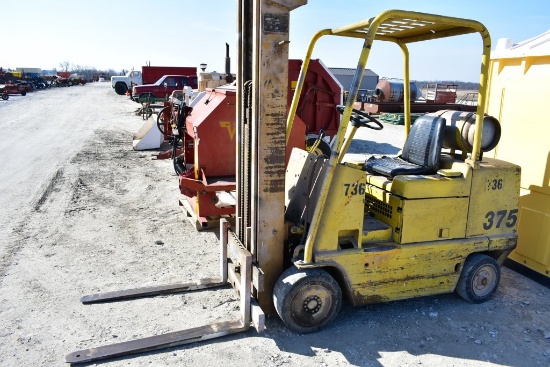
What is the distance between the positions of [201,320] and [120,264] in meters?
1.71

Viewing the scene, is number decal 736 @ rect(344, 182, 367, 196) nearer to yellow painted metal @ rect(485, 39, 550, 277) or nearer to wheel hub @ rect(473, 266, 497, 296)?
wheel hub @ rect(473, 266, 497, 296)

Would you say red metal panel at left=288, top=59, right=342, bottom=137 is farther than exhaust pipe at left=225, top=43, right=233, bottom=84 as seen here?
No

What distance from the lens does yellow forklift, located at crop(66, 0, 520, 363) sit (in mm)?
3660

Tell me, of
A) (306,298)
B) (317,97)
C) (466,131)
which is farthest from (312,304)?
(317,97)

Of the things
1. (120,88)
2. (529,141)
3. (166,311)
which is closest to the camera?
(166,311)

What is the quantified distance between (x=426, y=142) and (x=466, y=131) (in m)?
0.37

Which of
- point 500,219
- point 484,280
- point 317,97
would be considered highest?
point 317,97

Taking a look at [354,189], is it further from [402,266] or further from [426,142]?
[426,142]

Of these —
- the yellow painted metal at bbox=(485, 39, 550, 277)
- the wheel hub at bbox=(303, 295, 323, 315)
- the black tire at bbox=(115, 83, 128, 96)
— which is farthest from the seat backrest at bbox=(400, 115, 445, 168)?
the black tire at bbox=(115, 83, 128, 96)

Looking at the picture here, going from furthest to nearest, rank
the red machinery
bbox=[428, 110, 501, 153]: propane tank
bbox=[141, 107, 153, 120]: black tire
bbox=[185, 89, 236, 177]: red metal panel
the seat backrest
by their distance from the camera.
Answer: bbox=[141, 107, 153, 120]: black tire < bbox=[185, 89, 236, 177]: red metal panel < the red machinery < the seat backrest < bbox=[428, 110, 501, 153]: propane tank

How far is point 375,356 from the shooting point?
3615 mm

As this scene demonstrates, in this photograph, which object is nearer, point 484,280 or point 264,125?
point 264,125

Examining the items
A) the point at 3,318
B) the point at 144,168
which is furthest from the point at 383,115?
the point at 3,318

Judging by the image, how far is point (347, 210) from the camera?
381cm
